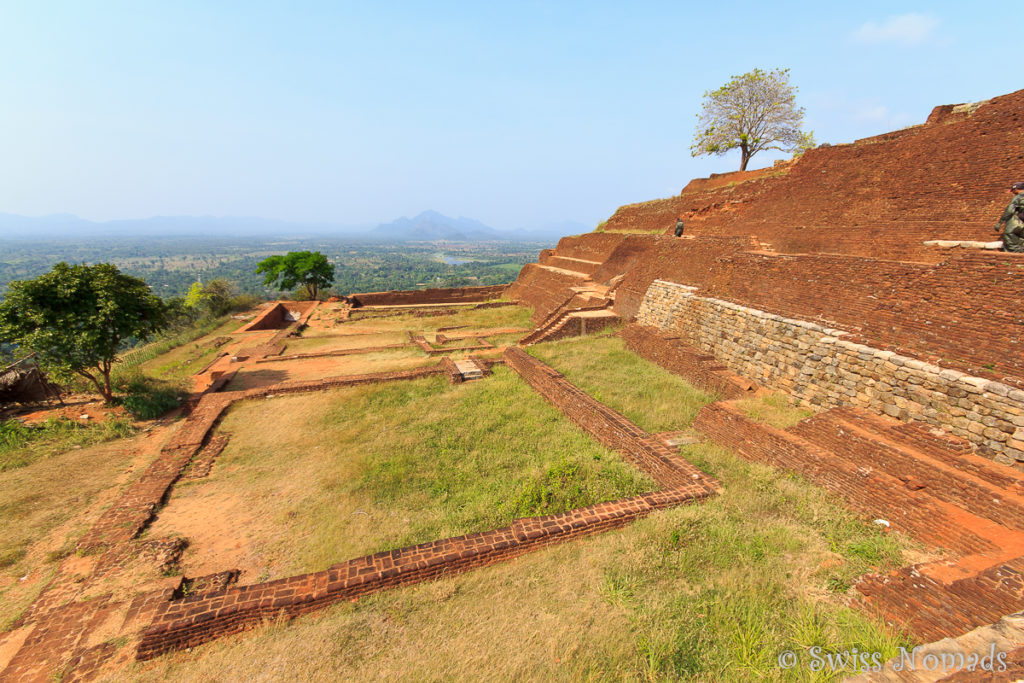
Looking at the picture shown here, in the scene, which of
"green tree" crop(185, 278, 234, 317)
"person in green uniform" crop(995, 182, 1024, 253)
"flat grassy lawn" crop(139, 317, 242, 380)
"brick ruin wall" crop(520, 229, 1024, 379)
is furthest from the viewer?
"green tree" crop(185, 278, 234, 317)

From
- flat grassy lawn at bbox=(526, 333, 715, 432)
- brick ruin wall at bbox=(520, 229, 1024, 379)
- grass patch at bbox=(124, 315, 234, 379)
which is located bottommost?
grass patch at bbox=(124, 315, 234, 379)

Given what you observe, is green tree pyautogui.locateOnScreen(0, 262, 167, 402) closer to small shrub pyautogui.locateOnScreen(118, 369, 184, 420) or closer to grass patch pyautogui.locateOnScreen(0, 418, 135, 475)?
small shrub pyautogui.locateOnScreen(118, 369, 184, 420)

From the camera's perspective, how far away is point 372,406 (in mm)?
9297

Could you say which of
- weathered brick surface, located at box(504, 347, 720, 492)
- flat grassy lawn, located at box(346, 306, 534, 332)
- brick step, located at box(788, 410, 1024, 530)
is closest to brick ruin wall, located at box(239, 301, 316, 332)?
flat grassy lawn, located at box(346, 306, 534, 332)

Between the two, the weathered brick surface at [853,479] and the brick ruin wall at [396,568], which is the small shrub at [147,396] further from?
the weathered brick surface at [853,479]

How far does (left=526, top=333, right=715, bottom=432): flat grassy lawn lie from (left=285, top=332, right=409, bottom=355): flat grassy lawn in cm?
757

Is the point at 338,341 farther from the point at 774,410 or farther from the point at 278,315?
the point at 774,410

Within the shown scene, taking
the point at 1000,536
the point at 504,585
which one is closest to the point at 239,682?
the point at 504,585

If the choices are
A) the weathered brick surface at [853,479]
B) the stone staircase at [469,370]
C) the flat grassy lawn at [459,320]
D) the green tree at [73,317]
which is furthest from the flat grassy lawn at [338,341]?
the weathered brick surface at [853,479]

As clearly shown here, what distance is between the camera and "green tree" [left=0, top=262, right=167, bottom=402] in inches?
341

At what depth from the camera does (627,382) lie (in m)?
9.14

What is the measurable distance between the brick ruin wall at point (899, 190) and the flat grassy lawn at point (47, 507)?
13.7m

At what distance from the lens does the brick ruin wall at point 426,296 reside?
26750 millimetres

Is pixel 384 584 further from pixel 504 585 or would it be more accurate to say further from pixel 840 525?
pixel 840 525
